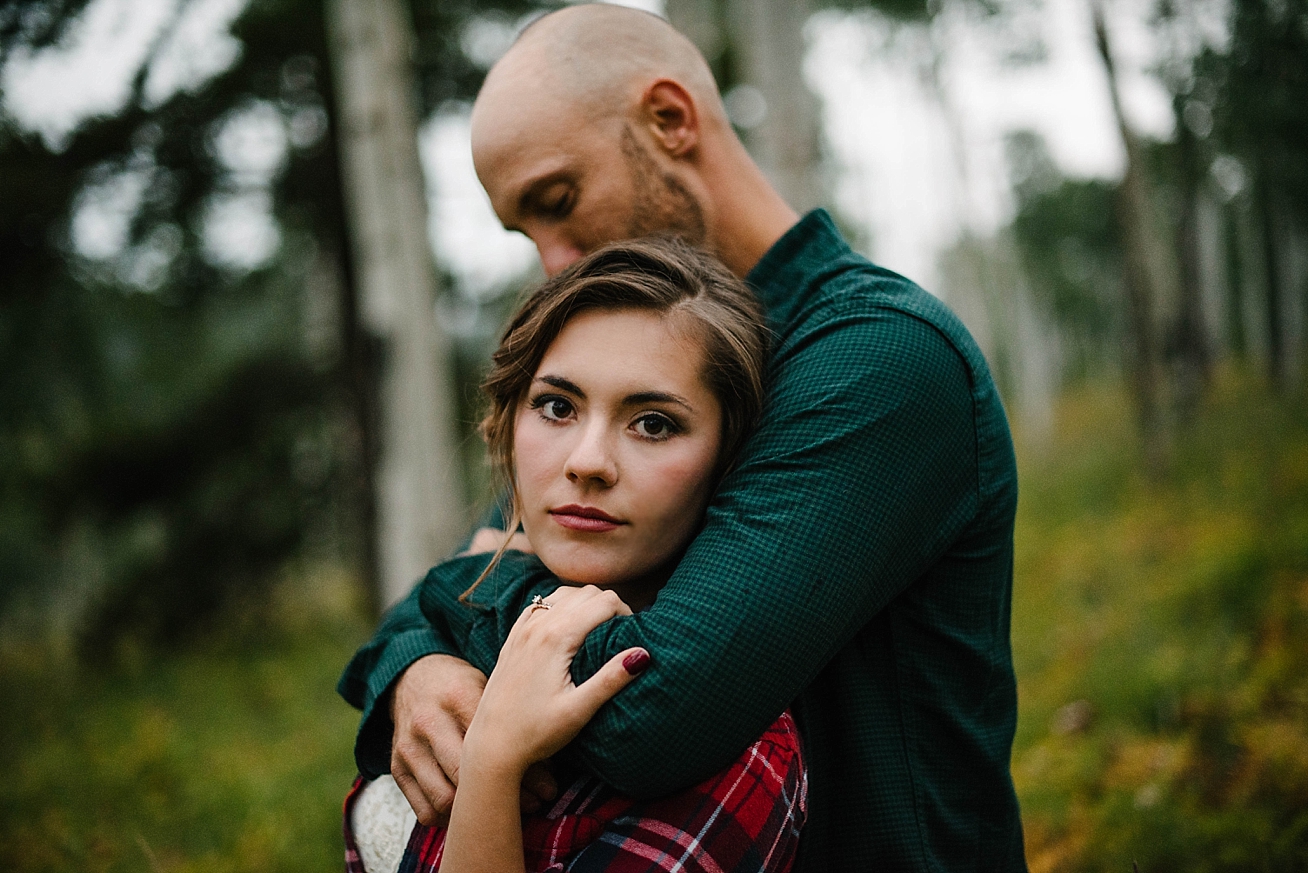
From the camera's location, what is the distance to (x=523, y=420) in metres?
1.53

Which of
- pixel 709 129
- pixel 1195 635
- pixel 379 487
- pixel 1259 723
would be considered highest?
pixel 709 129

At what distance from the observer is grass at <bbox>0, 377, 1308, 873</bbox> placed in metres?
3.38

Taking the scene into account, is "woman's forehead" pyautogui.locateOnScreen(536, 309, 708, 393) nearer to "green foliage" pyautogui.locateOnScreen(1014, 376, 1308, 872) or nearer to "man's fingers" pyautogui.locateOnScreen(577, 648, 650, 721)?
"man's fingers" pyautogui.locateOnScreen(577, 648, 650, 721)

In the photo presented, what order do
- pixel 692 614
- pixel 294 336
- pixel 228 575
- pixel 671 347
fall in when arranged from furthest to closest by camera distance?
pixel 294 336
pixel 228 575
pixel 671 347
pixel 692 614

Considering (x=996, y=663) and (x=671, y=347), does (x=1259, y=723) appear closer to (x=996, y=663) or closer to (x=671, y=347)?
(x=996, y=663)

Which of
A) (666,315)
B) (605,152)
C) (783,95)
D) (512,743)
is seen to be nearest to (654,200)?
(605,152)

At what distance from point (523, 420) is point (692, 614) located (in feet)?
1.69

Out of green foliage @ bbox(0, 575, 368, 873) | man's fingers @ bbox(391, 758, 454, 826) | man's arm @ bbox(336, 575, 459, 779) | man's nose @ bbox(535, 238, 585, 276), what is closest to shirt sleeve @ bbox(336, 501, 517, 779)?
man's arm @ bbox(336, 575, 459, 779)

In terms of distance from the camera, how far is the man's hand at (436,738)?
1.33 meters

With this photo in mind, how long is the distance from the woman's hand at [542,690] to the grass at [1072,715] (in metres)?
2.67

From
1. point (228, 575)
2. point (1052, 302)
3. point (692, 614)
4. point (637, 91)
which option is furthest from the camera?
point (1052, 302)

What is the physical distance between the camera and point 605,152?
6.23ft

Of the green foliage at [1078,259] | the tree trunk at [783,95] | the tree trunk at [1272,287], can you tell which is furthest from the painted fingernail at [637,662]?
the green foliage at [1078,259]

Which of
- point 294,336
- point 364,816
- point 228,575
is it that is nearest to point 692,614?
point 364,816
